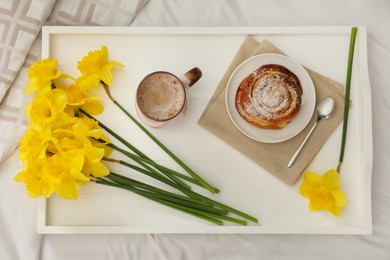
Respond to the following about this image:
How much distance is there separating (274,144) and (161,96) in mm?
252

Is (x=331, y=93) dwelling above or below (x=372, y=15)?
below

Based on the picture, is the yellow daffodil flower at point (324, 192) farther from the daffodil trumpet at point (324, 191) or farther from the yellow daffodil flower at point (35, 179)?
the yellow daffodil flower at point (35, 179)

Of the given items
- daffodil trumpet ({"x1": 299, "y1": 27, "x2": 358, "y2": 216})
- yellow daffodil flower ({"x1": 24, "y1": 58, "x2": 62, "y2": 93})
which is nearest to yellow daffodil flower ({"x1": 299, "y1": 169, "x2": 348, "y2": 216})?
daffodil trumpet ({"x1": 299, "y1": 27, "x2": 358, "y2": 216})

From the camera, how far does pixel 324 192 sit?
0.89 meters

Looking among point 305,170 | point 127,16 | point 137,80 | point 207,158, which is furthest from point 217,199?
point 127,16

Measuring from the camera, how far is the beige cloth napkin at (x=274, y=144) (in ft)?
3.07

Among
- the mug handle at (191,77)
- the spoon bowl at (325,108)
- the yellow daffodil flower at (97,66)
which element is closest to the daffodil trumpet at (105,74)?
the yellow daffodil flower at (97,66)

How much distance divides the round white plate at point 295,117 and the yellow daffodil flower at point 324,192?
0.10 metres

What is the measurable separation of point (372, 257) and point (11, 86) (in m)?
0.91

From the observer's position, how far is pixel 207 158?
3.12 ft

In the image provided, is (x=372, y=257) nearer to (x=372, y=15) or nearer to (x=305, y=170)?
(x=305, y=170)

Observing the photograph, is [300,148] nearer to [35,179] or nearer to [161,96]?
[161,96]

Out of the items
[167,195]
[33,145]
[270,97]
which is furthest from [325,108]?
[33,145]

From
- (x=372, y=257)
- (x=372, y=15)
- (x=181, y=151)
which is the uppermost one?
(x=372, y=15)
